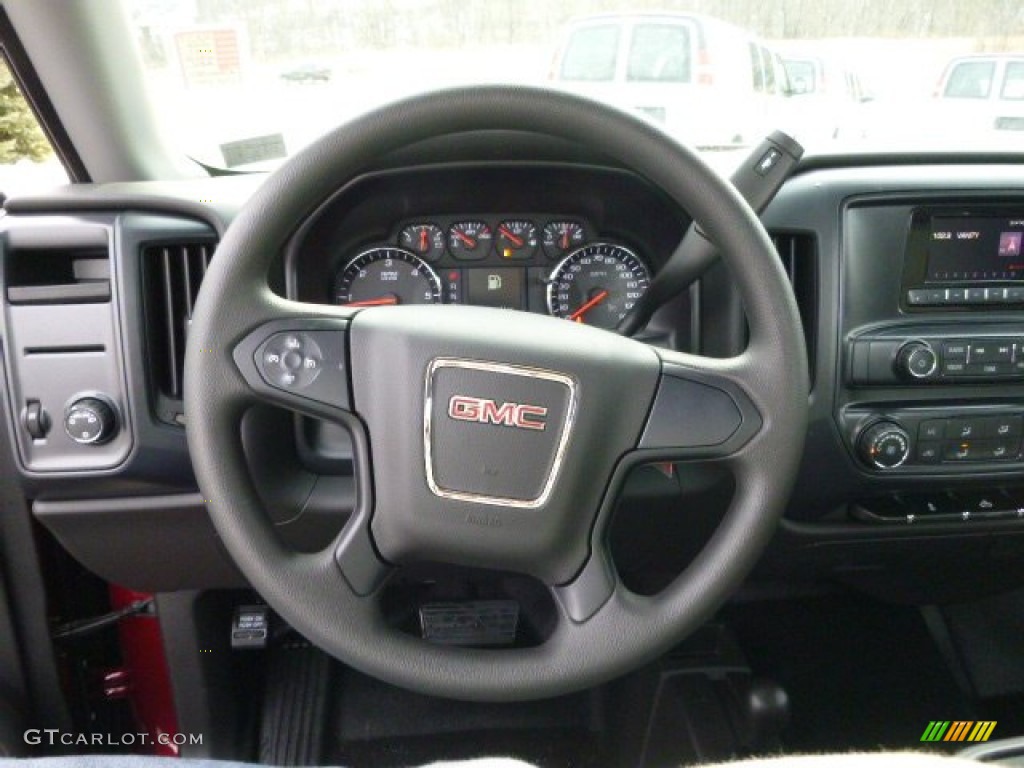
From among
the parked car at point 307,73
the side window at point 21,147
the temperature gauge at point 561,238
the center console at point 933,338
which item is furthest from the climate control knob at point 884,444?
the side window at point 21,147

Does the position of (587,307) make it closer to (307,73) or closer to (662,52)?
(662,52)

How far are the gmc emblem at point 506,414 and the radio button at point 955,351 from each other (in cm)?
73

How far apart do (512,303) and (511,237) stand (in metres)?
0.10

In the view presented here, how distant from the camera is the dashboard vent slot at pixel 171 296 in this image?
1393 mm

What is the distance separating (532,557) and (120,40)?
105 cm

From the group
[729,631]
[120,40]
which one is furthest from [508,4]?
[729,631]

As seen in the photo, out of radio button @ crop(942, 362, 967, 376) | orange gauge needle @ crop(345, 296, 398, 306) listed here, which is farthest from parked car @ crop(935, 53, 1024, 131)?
orange gauge needle @ crop(345, 296, 398, 306)

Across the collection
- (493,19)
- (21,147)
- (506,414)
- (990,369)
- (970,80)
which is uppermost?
(493,19)

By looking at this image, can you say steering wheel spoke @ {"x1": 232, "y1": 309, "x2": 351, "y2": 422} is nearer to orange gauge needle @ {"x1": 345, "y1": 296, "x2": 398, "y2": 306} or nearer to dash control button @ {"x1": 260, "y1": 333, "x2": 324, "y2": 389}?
dash control button @ {"x1": 260, "y1": 333, "x2": 324, "y2": 389}

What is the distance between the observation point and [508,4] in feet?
4.91

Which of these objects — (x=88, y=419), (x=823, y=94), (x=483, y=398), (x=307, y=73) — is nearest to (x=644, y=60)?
(x=823, y=94)

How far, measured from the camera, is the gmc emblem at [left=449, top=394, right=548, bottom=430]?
3.56ft

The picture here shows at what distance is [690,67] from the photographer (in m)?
1.62

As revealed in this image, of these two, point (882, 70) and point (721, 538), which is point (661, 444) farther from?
point (882, 70)
